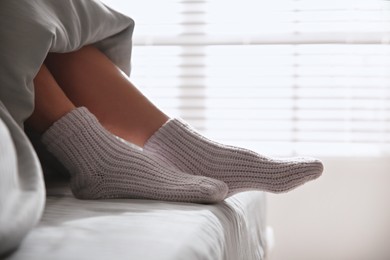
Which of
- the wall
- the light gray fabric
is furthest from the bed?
the wall

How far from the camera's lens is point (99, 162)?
1.21m

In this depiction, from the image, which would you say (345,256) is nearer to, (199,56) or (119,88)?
(199,56)

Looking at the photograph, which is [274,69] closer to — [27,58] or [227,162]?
[227,162]

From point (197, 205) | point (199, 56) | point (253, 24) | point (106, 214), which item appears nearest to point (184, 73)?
point (199, 56)

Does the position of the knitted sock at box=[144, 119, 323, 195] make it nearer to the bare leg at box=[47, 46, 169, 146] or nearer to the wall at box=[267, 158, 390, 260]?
the bare leg at box=[47, 46, 169, 146]

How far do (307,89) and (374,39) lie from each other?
27 centimetres

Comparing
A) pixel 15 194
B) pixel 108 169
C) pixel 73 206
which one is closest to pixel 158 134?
pixel 108 169

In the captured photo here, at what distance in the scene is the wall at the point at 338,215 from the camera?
238 centimetres

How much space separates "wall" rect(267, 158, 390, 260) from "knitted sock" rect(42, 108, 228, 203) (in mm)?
1245

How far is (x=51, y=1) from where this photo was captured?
1270 millimetres

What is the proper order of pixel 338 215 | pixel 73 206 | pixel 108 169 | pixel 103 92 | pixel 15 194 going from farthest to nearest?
1. pixel 338 215
2. pixel 103 92
3. pixel 108 169
4. pixel 73 206
5. pixel 15 194

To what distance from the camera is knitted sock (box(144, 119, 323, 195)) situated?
1.23 metres

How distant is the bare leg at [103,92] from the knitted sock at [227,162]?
6 centimetres

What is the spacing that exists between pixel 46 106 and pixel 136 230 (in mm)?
429
